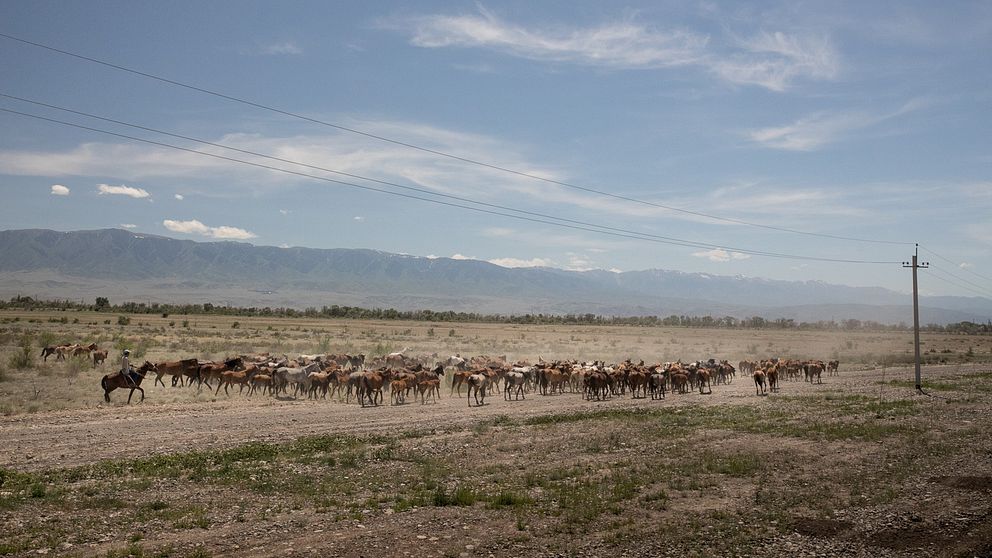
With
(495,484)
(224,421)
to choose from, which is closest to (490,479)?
(495,484)

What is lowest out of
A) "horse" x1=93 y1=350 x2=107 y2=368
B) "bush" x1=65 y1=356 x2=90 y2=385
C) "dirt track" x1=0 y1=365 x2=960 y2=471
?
"dirt track" x1=0 y1=365 x2=960 y2=471

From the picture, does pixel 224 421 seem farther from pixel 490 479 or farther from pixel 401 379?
pixel 490 479

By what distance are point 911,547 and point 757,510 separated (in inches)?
91.7

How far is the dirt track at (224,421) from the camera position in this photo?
16.1m

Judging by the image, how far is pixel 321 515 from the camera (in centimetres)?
1126

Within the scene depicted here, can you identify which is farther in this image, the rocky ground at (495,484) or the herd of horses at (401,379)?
the herd of horses at (401,379)

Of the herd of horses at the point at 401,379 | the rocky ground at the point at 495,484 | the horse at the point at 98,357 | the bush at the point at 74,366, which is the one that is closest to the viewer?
the rocky ground at the point at 495,484

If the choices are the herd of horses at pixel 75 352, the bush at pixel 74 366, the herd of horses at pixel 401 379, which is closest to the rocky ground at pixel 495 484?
the herd of horses at pixel 401 379

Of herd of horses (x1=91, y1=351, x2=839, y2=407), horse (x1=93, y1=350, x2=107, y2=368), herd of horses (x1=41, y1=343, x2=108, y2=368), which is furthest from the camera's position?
herd of horses (x1=41, y1=343, x2=108, y2=368)

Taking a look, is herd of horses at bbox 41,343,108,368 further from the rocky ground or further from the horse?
the rocky ground

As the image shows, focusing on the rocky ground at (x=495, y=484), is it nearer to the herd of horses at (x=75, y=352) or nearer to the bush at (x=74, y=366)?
the bush at (x=74, y=366)

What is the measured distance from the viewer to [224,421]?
69.2 ft

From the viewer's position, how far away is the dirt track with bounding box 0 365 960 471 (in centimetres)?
1612

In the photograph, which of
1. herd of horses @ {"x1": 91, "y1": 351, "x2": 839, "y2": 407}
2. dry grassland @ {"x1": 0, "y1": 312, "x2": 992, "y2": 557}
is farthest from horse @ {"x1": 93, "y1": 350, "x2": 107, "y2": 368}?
dry grassland @ {"x1": 0, "y1": 312, "x2": 992, "y2": 557}
